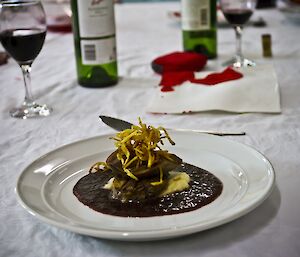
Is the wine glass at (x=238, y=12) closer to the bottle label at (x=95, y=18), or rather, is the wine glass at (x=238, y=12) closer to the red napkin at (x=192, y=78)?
Result: the red napkin at (x=192, y=78)

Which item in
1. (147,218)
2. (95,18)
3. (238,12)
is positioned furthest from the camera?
(238,12)

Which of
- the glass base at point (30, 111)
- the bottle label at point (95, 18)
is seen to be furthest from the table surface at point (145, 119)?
the bottle label at point (95, 18)

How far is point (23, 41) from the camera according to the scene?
94 cm

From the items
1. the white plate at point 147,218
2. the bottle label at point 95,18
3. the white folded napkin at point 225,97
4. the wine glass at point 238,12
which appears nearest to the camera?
the white plate at point 147,218

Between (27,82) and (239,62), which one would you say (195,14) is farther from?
(27,82)

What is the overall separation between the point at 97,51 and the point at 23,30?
174 millimetres

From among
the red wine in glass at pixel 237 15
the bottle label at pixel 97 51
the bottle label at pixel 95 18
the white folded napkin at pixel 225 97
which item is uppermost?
the bottle label at pixel 95 18

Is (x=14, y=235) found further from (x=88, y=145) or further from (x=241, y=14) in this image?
(x=241, y=14)

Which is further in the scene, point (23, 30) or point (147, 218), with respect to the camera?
point (23, 30)

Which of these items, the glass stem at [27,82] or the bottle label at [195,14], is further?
the bottle label at [195,14]

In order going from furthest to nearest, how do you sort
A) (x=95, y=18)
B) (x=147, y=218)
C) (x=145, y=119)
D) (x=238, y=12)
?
(x=238, y=12)
(x=95, y=18)
(x=145, y=119)
(x=147, y=218)

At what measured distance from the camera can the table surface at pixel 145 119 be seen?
0.52m

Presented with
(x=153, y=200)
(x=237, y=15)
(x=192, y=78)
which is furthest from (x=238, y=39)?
(x=153, y=200)

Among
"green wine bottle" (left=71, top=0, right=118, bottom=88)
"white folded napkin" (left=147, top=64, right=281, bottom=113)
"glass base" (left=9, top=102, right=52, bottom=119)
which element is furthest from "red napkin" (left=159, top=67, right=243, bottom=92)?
"glass base" (left=9, top=102, right=52, bottom=119)
